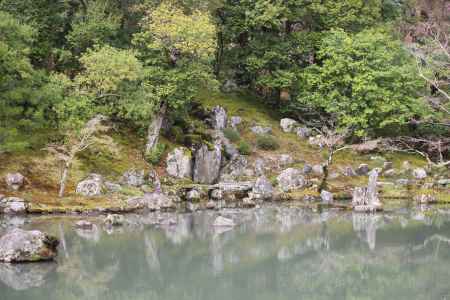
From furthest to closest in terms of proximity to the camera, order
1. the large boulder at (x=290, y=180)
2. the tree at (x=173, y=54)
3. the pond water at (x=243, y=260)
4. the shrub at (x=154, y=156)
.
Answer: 1. the large boulder at (x=290, y=180)
2. the shrub at (x=154, y=156)
3. the tree at (x=173, y=54)
4. the pond water at (x=243, y=260)

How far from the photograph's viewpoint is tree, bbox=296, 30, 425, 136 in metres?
46.2

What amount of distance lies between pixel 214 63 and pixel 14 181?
80.0 ft

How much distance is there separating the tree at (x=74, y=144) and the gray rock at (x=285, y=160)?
1432 centimetres

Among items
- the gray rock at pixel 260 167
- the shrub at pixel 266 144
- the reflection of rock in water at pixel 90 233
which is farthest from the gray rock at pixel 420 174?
the reflection of rock in water at pixel 90 233

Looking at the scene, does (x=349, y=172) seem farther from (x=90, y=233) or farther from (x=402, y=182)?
(x=90, y=233)

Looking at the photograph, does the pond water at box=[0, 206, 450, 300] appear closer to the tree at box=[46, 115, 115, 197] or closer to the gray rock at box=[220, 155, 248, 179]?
the tree at box=[46, 115, 115, 197]

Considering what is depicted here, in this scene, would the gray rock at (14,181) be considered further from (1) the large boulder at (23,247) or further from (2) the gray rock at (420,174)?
(2) the gray rock at (420,174)

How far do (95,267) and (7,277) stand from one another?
10.2ft

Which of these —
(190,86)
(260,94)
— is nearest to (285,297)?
(190,86)

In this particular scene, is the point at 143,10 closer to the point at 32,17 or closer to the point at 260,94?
the point at 32,17

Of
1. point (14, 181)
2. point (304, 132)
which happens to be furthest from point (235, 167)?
Result: point (14, 181)

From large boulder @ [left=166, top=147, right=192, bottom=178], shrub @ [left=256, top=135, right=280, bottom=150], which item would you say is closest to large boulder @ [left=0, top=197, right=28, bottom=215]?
large boulder @ [left=166, top=147, right=192, bottom=178]

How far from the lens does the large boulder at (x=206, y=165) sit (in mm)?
40156

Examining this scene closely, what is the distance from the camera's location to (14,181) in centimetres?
3180
